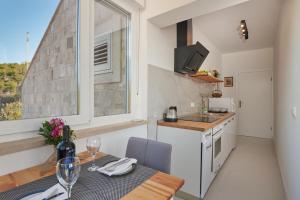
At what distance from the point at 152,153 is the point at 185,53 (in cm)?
168

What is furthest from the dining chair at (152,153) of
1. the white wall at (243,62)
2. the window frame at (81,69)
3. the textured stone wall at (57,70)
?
the white wall at (243,62)

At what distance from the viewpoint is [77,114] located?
1.45 metres

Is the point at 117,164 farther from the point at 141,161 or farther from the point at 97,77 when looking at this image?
the point at 97,77

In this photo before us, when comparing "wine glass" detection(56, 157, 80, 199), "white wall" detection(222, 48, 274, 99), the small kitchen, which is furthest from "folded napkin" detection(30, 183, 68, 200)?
"white wall" detection(222, 48, 274, 99)

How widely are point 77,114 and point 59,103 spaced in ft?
0.57

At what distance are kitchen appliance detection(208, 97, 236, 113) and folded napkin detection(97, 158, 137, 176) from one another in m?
3.01

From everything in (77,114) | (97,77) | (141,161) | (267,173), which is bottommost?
(267,173)

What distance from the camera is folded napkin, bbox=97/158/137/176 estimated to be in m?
0.94

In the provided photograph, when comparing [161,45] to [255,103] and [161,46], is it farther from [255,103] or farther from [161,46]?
[255,103]

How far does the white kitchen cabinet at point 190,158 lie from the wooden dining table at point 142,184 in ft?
3.26

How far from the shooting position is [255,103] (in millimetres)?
4645

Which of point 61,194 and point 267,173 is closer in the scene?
point 61,194

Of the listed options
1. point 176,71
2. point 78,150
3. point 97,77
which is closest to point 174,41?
point 176,71

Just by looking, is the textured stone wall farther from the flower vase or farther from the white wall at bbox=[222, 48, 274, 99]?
the white wall at bbox=[222, 48, 274, 99]
